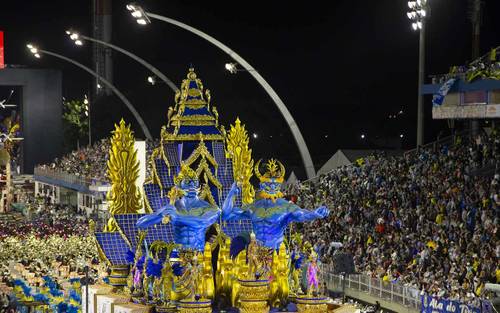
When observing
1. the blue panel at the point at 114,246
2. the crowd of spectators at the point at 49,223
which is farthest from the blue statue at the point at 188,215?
the crowd of spectators at the point at 49,223

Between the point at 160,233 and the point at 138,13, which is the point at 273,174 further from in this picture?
the point at 138,13

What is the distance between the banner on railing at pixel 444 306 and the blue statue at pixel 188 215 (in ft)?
25.6

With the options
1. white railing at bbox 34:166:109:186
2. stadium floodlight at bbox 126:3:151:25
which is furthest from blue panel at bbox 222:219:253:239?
white railing at bbox 34:166:109:186

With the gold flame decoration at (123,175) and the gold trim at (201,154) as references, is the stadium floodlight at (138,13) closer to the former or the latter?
the gold flame decoration at (123,175)

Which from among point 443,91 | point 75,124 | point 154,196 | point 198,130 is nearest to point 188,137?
point 198,130

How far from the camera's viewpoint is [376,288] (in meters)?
27.3

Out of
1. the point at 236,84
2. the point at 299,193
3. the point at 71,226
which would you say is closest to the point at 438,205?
the point at 299,193

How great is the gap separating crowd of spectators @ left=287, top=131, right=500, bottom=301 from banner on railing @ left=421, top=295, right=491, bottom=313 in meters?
0.43

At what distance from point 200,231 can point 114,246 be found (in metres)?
3.09

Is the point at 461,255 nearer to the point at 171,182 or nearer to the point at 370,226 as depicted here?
the point at 370,226

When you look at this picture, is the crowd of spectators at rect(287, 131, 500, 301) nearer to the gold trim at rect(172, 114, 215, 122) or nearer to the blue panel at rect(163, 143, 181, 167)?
the gold trim at rect(172, 114, 215, 122)

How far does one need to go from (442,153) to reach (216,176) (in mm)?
16342

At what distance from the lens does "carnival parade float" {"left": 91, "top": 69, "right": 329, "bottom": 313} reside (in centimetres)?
1688

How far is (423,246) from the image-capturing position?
2870 cm
